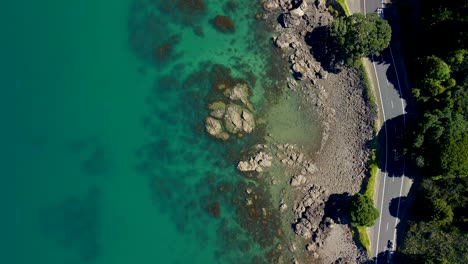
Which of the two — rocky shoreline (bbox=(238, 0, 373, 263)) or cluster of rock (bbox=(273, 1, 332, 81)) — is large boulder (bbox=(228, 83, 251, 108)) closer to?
rocky shoreline (bbox=(238, 0, 373, 263))

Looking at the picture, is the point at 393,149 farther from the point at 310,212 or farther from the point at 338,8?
the point at 338,8

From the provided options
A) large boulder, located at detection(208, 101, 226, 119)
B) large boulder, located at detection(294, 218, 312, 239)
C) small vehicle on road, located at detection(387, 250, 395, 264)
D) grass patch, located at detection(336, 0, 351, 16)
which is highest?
grass patch, located at detection(336, 0, 351, 16)

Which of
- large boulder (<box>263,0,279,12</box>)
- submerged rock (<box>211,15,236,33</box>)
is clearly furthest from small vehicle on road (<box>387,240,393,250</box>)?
submerged rock (<box>211,15,236,33</box>)

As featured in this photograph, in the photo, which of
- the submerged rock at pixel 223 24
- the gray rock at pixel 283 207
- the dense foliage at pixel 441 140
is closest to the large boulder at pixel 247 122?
the gray rock at pixel 283 207

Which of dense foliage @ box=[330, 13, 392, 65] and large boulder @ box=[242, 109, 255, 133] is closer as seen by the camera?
dense foliage @ box=[330, 13, 392, 65]

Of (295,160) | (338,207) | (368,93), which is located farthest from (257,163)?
(368,93)

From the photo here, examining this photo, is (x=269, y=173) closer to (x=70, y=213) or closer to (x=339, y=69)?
(x=339, y=69)

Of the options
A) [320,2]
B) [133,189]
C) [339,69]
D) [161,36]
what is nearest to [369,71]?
[339,69]
